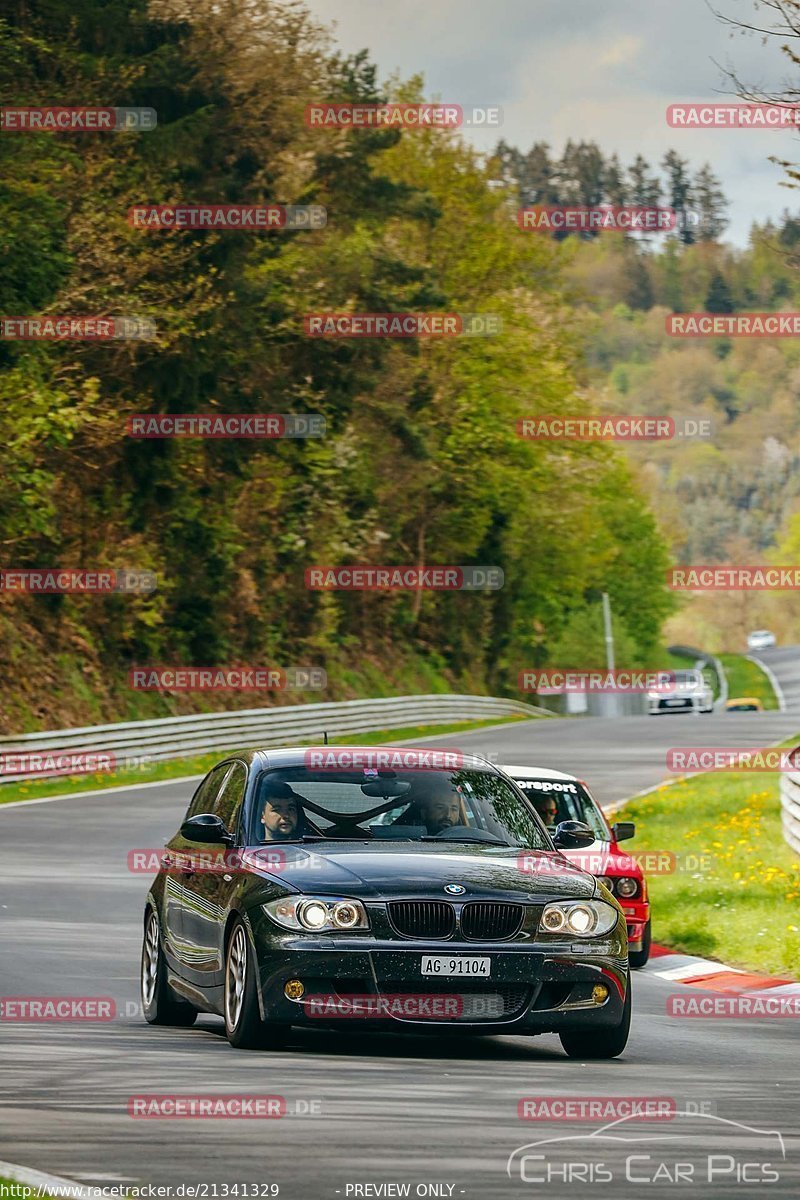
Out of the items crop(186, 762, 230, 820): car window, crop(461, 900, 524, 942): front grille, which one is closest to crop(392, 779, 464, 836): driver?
crop(461, 900, 524, 942): front grille

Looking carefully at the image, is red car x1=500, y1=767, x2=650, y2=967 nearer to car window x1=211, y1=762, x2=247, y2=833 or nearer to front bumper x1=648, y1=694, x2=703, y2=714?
car window x1=211, y1=762, x2=247, y2=833

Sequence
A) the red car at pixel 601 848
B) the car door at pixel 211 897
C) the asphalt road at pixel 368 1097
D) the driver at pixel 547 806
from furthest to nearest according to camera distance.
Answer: the driver at pixel 547 806 < the red car at pixel 601 848 < the car door at pixel 211 897 < the asphalt road at pixel 368 1097

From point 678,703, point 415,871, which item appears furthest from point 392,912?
point 678,703

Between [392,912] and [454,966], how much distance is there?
373 mm

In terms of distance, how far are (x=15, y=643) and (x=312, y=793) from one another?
32863mm

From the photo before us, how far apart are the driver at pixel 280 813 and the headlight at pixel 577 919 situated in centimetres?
140

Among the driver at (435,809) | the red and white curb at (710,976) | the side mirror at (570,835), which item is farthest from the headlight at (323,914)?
the red and white curb at (710,976)

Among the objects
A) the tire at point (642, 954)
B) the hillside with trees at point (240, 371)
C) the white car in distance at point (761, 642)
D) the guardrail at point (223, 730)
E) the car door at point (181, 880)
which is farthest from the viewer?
the white car in distance at point (761, 642)

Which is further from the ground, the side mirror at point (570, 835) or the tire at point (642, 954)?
the side mirror at point (570, 835)

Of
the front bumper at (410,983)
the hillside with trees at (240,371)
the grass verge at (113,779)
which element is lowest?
the grass verge at (113,779)

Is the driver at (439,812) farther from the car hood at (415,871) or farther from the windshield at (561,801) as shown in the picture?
the windshield at (561,801)

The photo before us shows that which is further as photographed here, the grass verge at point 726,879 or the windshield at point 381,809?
the grass verge at point 726,879

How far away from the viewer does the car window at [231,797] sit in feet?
37.1

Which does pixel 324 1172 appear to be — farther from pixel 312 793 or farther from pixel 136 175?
pixel 136 175
